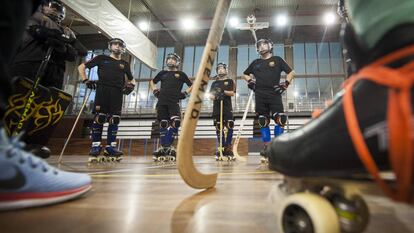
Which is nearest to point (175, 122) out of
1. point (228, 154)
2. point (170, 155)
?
point (170, 155)

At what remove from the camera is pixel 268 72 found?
3369 millimetres

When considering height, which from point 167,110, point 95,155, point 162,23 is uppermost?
point 162,23

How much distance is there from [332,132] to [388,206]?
1.34ft

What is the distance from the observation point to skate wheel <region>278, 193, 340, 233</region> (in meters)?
0.37

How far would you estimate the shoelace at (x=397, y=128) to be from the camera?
304 millimetres

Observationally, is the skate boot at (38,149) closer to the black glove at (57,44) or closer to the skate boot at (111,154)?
the black glove at (57,44)

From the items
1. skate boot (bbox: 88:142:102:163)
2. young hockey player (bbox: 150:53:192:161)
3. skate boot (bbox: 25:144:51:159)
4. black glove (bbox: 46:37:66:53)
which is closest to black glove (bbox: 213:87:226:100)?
young hockey player (bbox: 150:53:192:161)

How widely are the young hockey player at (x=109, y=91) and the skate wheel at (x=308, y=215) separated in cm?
317

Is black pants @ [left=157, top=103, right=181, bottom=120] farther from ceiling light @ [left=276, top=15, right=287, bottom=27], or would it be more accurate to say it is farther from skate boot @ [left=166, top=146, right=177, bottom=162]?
ceiling light @ [left=276, top=15, right=287, bottom=27]

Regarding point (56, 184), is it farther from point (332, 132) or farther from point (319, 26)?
point (319, 26)

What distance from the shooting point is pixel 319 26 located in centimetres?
959

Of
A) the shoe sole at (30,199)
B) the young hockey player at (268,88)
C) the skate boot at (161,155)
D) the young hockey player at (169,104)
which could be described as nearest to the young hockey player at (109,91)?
the skate boot at (161,155)

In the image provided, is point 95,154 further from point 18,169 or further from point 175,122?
point 18,169

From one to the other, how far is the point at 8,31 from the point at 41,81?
1803 millimetres
